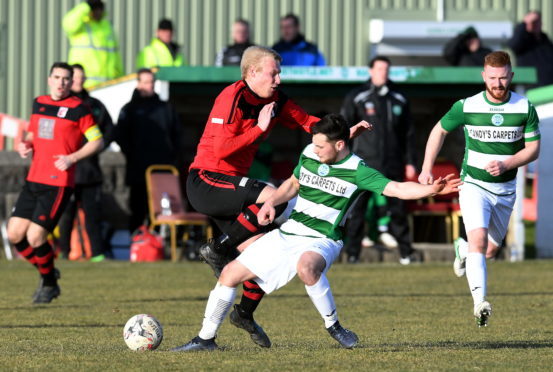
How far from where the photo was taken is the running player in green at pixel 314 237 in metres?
8.20

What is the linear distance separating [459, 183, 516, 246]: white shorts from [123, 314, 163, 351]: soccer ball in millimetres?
2554

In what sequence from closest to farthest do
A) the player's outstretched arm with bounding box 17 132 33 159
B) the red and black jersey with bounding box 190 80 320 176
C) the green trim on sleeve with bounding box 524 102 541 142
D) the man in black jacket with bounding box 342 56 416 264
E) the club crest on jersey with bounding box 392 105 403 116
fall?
the red and black jersey with bounding box 190 80 320 176 < the green trim on sleeve with bounding box 524 102 541 142 < the player's outstretched arm with bounding box 17 132 33 159 < the man in black jacket with bounding box 342 56 416 264 < the club crest on jersey with bounding box 392 105 403 116

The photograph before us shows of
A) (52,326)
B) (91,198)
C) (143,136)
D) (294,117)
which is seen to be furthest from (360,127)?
(143,136)

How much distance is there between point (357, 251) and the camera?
17.3 meters

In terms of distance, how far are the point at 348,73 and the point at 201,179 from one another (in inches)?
373

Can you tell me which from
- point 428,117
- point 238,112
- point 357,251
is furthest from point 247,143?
point 428,117

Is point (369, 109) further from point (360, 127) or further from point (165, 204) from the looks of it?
point (360, 127)

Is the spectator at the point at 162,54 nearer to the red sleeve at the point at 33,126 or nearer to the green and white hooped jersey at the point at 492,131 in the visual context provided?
the red sleeve at the point at 33,126

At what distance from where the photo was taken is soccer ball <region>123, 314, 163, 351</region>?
8422 millimetres

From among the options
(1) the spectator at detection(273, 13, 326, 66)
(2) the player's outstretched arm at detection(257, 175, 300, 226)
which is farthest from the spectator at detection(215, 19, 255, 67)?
(2) the player's outstretched arm at detection(257, 175, 300, 226)

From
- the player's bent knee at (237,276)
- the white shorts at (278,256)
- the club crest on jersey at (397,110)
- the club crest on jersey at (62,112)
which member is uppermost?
the club crest on jersey at (397,110)

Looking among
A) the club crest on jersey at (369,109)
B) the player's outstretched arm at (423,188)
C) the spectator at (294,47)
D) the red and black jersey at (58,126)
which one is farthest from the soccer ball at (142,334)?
the spectator at (294,47)

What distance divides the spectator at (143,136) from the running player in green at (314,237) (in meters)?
9.40

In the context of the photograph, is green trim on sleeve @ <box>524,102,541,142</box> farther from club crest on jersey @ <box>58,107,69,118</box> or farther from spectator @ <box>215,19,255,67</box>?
spectator @ <box>215,19,255,67</box>
